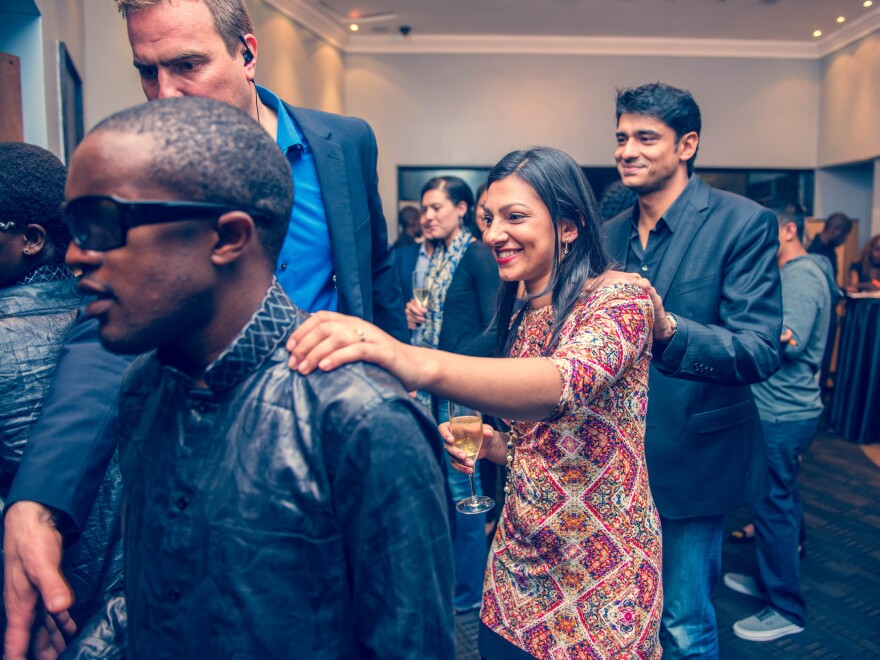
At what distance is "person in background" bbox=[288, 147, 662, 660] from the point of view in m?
1.38

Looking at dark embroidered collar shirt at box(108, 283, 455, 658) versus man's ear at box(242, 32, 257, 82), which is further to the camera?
man's ear at box(242, 32, 257, 82)

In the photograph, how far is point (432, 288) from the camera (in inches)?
145

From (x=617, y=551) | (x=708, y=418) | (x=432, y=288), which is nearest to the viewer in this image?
(x=617, y=551)

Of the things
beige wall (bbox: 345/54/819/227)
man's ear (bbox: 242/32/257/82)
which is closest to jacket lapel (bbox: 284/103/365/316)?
man's ear (bbox: 242/32/257/82)

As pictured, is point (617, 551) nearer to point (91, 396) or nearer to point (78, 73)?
point (91, 396)

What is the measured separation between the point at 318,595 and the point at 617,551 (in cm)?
80

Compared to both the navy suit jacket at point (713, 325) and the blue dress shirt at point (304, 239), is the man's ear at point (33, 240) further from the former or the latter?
the navy suit jacket at point (713, 325)

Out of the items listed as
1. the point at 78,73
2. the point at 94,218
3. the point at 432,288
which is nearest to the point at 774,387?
the point at 432,288

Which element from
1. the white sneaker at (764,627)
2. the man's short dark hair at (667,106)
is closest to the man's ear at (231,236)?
the man's short dark hair at (667,106)

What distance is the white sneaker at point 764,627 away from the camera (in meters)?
3.10

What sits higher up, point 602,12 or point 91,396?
point 602,12

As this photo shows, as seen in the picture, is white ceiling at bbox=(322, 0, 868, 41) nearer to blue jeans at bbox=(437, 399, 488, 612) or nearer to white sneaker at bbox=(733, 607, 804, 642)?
blue jeans at bbox=(437, 399, 488, 612)

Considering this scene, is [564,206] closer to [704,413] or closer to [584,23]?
[704,413]

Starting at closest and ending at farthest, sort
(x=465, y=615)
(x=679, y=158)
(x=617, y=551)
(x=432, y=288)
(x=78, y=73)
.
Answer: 1. (x=617, y=551)
2. (x=679, y=158)
3. (x=465, y=615)
4. (x=432, y=288)
5. (x=78, y=73)
